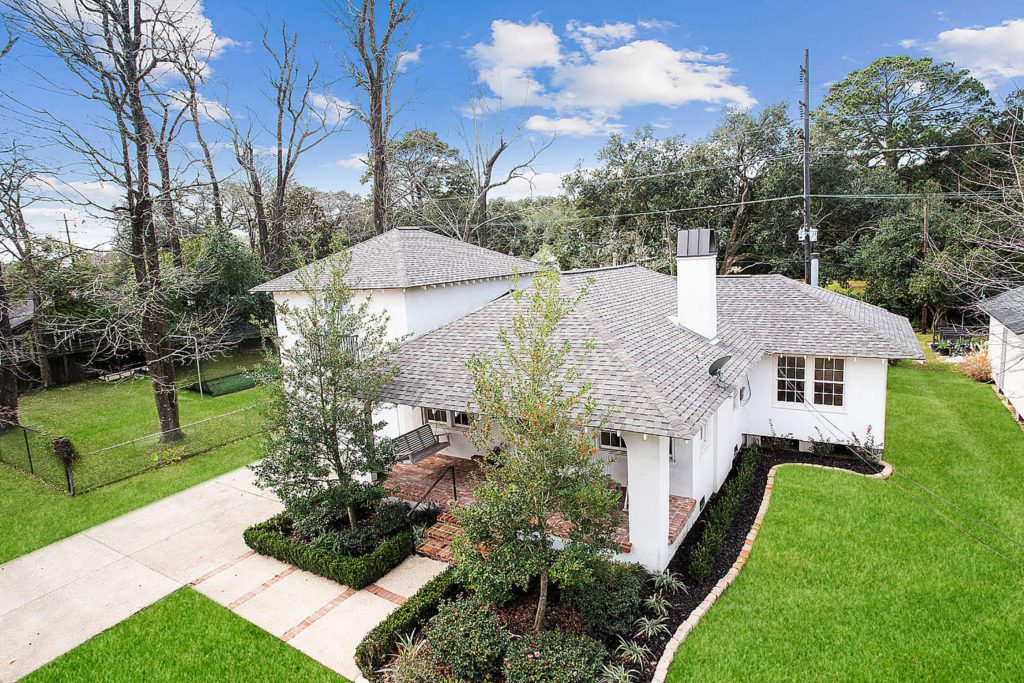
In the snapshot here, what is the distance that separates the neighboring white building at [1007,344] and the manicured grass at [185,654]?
61.0ft

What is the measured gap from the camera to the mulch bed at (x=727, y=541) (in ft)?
25.1

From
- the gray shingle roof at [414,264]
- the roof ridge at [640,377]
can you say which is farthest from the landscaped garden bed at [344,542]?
the gray shingle roof at [414,264]

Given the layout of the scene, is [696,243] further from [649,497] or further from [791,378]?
[649,497]

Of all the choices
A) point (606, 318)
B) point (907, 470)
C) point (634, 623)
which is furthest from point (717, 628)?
point (907, 470)

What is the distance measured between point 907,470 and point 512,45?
82.4ft

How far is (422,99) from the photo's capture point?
98.9ft

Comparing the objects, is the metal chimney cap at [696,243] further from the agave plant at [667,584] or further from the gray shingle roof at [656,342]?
the agave plant at [667,584]

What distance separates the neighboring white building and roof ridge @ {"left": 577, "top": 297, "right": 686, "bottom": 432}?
1224 cm

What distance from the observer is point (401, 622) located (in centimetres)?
747

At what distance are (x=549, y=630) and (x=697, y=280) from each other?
8.43 meters

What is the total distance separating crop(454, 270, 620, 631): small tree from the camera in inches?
259

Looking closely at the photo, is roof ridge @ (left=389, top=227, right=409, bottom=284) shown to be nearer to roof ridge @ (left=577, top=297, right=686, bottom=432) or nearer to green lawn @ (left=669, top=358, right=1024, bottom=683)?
roof ridge @ (left=577, top=297, right=686, bottom=432)

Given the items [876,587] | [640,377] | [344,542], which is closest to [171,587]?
[344,542]

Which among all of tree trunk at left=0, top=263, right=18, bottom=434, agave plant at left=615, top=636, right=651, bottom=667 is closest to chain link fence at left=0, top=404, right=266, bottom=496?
tree trunk at left=0, top=263, right=18, bottom=434
